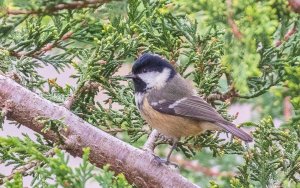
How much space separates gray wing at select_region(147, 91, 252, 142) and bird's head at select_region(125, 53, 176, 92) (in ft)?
0.20

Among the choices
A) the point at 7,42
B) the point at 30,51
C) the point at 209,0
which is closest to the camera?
the point at 209,0

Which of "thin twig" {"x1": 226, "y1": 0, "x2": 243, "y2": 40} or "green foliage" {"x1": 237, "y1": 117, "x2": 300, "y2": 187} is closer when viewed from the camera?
"thin twig" {"x1": 226, "y1": 0, "x2": 243, "y2": 40}

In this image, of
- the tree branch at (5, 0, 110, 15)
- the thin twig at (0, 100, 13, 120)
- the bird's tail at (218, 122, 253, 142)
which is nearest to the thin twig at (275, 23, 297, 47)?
the bird's tail at (218, 122, 253, 142)

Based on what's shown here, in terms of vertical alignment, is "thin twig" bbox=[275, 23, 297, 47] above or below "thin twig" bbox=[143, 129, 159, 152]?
above

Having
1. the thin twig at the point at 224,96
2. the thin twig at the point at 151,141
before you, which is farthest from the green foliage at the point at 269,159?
the thin twig at the point at 151,141

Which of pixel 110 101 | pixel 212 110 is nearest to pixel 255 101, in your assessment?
pixel 212 110

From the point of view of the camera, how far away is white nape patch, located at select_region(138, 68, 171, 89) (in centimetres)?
329

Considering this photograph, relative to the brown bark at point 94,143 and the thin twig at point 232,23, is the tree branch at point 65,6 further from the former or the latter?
the brown bark at point 94,143

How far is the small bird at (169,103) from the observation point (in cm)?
295

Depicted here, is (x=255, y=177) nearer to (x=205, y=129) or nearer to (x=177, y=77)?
(x=205, y=129)

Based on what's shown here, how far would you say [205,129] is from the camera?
3.09m

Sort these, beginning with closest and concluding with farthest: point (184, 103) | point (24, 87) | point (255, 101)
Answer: point (24, 87) → point (184, 103) → point (255, 101)

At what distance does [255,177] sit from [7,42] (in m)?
1.35

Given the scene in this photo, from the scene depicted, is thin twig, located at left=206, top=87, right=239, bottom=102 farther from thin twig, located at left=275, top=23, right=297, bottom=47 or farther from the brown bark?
the brown bark
